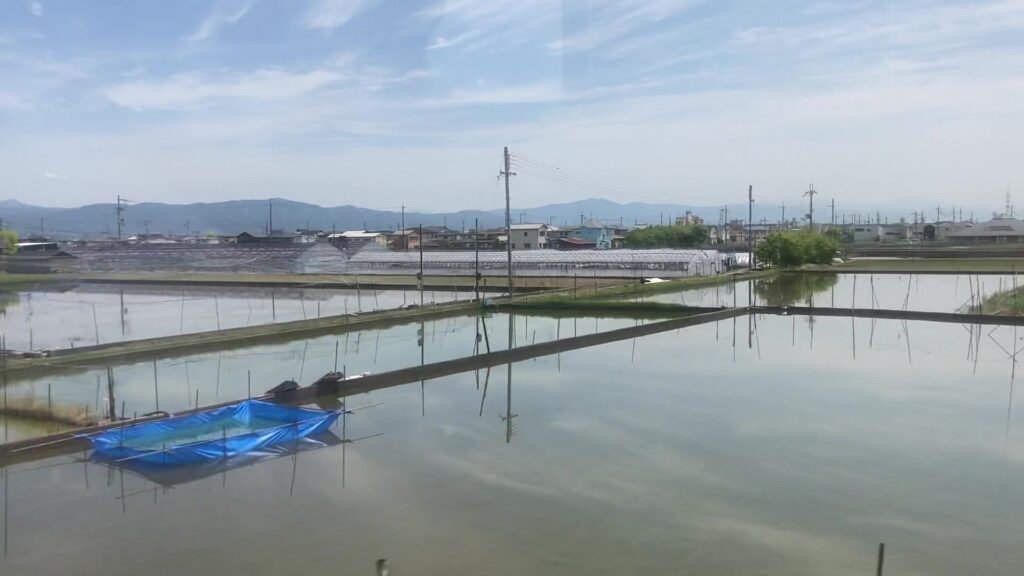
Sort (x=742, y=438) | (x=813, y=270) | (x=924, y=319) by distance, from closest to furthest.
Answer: (x=742, y=438), (x=924, y=319), (x=813, y=270)

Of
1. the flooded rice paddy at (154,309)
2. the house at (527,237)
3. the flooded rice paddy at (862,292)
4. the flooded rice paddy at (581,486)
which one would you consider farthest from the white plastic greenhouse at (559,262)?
the flooded rice paddy at (581,486)

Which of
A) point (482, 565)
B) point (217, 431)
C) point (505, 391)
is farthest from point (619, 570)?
point (505, 391)

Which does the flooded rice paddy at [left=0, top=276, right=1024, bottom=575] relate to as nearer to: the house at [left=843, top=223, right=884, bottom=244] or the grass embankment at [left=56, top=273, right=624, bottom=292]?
the grass embankment at [left=56, top=273, right=624, bottom=292]

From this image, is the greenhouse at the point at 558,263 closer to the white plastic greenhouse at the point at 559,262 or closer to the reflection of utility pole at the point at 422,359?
the white plastic greenhouse at the point at 559,262

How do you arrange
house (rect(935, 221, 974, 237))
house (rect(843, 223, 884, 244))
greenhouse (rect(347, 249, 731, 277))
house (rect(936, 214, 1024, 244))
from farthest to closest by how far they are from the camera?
house (rect(843, 223, 884, 244))
house (rect(935, 221, 974, 237))
house (rect(936, 214, 1024, 244))
greenhouse (rect(347, 249, 731, 277))

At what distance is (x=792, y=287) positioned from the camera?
74.5 feet

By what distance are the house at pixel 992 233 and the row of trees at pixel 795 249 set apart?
1655 cm

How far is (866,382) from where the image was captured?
8.65 meters

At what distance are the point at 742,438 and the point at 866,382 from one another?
3.01 meters

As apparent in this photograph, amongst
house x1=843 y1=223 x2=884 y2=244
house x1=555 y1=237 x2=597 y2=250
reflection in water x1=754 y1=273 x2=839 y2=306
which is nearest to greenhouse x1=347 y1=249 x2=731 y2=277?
reflection in water x1=754 y1=273 x2=839 y2=306

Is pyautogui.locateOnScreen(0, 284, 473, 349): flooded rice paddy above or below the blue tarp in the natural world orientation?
above

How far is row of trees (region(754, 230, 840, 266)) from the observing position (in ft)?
101

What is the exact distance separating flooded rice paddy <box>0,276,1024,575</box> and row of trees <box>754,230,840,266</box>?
73.5 feet

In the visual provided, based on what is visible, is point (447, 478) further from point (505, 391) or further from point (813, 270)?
point (813, 270)
